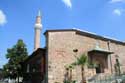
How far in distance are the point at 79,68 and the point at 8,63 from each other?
1445 centimetres

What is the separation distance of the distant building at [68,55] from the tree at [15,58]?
317 cm

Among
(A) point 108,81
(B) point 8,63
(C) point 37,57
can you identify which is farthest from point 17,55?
(A) point 108,81

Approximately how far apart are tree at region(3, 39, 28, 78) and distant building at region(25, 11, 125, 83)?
3171 mm

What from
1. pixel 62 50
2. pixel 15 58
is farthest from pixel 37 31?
pixel 62 50

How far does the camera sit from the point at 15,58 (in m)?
36.2

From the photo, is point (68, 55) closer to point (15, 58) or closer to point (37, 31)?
point (15, 58)

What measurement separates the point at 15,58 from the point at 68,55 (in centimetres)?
1298

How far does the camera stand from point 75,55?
27562mm

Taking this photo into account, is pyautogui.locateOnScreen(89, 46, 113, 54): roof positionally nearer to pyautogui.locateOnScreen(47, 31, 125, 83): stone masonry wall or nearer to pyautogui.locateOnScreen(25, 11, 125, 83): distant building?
pyautogui.locateOnScreen(25, 11, 125, 83): distant building

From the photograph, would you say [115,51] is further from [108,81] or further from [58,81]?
[58,81]

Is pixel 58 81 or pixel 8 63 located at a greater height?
pixel 8 63

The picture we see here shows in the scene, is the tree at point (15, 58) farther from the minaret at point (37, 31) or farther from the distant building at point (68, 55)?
the minaret at point (37, 31)

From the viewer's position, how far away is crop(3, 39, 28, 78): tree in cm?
3552

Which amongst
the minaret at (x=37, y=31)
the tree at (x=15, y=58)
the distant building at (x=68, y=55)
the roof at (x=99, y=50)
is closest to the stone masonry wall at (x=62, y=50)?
the distant building at (x=68, y=55)
